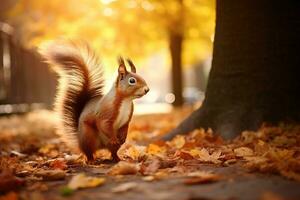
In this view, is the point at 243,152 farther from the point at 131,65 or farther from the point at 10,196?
the point at 10,196

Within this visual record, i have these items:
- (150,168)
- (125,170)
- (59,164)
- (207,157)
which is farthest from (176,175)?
(59,164)

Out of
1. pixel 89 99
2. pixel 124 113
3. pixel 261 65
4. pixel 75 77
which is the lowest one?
pixel 124 113

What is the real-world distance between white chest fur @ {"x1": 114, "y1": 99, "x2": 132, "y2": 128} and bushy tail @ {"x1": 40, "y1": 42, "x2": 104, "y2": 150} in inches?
22.1

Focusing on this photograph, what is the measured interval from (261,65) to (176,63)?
10460mm

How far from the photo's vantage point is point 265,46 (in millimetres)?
5730

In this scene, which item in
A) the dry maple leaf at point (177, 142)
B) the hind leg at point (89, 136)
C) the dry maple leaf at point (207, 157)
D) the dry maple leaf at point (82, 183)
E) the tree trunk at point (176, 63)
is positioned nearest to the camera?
the dry maple leaf at point (82, 183)

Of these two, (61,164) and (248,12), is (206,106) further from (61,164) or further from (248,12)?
(61,164)

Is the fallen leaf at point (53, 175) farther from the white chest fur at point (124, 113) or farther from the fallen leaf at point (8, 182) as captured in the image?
the white chest fur at point (124, 113)

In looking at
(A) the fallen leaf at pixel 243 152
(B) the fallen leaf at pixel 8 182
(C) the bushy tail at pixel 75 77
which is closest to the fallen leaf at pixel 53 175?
(B) the fallen leaf at pixel 8 182

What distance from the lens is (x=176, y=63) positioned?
1616cm

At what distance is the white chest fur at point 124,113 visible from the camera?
14.0ft

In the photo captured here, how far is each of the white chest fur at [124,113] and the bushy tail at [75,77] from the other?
56 cm

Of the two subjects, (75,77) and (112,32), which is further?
(112,32)

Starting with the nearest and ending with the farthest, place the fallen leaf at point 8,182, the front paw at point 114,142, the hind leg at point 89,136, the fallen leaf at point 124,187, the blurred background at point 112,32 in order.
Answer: the fallen leaf at point 124,187 → the fallen leaf at point 8,182 → the front paw at point 114,142 → the hind leg at point 89,136 → the blurred background at point 112,32
